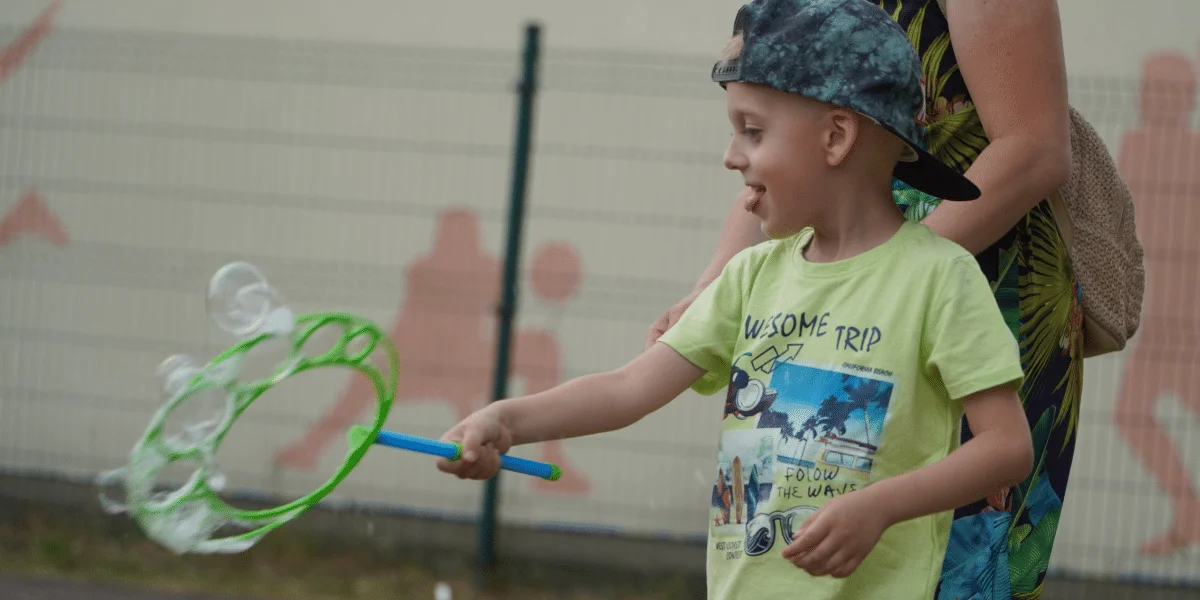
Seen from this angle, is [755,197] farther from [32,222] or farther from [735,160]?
[32,222]

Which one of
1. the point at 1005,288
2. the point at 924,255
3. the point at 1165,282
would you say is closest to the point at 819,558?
the point at 924,255

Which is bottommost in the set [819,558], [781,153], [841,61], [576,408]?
[819,558]

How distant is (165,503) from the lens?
196 cm

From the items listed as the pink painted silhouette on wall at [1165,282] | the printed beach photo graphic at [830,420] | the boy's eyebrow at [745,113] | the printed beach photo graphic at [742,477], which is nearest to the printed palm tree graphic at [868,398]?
the printed beach photo graphic at [830,420]

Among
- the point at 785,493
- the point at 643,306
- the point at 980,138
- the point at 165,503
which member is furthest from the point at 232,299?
the point at 643,306

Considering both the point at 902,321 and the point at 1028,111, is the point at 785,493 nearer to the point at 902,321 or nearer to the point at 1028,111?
the point at 902,321

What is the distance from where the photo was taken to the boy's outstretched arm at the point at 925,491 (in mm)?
1584

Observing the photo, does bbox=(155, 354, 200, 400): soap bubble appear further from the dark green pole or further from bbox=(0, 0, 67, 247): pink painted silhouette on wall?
bbox=(0, 0, 67, 247): pink painted silhouette on wall

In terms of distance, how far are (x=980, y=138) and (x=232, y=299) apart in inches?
41.7

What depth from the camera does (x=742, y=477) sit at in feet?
5.95

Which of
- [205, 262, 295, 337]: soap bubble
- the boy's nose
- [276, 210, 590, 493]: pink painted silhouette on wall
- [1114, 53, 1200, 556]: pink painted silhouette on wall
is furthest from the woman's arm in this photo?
[276, 210, 590, 493]: pink painted silhouette on wall

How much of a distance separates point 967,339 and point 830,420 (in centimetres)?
18

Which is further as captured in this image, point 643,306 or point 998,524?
point 643,306

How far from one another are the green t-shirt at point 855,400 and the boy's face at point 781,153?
0.08 metres
